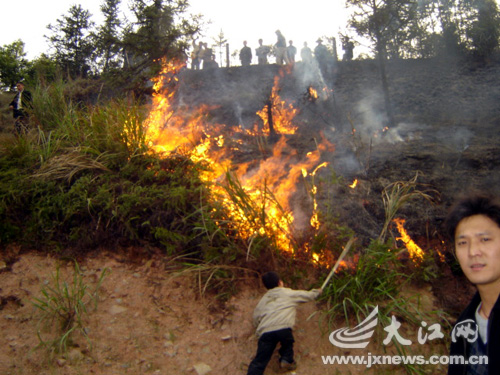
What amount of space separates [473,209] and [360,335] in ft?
7.02

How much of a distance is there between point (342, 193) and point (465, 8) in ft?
51.8

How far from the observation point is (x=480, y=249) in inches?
74.3

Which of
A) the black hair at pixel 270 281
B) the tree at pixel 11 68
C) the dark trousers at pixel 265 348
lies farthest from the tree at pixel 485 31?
the tree at pixel 11 68

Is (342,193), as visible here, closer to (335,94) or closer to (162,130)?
(162,130)

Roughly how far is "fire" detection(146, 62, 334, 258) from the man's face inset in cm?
247

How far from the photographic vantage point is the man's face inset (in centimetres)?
184

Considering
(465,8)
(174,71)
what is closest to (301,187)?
(174,71)

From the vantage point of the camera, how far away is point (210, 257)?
4.25 m

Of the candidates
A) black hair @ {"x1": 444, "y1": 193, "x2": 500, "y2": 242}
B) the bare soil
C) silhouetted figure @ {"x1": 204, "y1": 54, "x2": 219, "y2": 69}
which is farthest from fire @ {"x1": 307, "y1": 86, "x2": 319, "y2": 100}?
black hair @ {"x1": 444, "y1": 193, "x2": 500, "y2": 242}

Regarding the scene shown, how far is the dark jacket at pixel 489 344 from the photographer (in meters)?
1.69

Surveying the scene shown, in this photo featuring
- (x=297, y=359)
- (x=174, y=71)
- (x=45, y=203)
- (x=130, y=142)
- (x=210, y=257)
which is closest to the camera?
(x=297, y=359)

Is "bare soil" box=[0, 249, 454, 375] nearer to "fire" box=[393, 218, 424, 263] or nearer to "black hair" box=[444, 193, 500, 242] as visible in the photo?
"fire" box=[393, 218, 424, 263]

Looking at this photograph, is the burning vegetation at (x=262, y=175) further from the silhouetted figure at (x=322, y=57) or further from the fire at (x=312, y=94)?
the silhouetted figure at (x=322, y=57)

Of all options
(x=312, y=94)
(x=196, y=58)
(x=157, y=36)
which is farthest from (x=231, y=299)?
(x=196, y=58)
